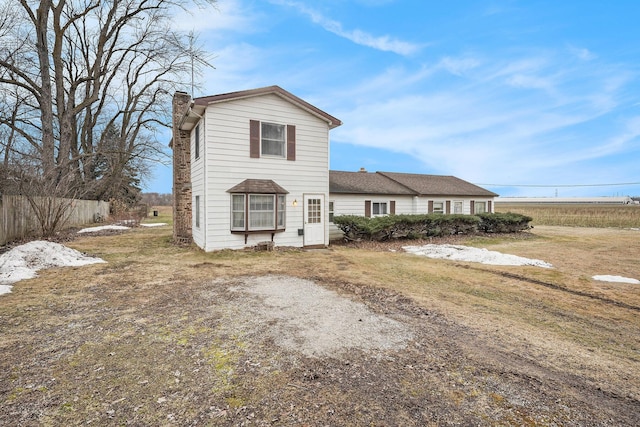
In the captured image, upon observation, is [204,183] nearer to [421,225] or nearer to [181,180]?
[181,180]

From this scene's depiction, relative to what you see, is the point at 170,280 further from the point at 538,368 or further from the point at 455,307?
the point at 538,368

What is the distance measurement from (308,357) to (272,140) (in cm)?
967

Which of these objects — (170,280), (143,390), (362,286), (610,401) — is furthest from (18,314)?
(610,401)

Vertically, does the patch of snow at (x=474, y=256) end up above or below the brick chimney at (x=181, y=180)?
below

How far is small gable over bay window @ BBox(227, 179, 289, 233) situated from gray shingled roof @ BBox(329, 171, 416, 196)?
4423 mm

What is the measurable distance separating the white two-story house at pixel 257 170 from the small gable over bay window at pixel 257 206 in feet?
0.12

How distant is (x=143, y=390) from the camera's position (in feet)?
9.65

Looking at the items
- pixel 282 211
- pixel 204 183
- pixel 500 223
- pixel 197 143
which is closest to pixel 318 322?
pixel 282 211

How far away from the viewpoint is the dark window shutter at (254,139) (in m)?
11.4

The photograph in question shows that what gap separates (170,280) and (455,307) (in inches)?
248

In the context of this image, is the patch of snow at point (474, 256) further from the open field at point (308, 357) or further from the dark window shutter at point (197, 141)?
the dark window shutter at point (197, 141)

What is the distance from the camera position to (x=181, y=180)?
45.6 ft

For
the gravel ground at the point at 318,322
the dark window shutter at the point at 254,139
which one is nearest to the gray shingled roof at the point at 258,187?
the dark window shutter at the point at 254,139

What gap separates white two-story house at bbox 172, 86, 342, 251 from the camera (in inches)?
428
